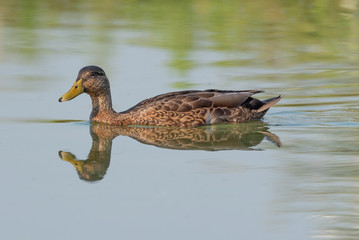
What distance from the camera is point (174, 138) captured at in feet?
34.0

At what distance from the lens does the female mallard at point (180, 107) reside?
11.1 m

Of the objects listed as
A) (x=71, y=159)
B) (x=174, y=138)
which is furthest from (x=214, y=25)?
(x=71, y=159)

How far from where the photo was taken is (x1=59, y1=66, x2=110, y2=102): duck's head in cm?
1132

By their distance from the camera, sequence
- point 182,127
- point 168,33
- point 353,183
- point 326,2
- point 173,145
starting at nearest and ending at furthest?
point 353,183 < point 173,145 < point 182,127 < point 168,33 < point 326,2

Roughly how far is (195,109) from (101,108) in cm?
131

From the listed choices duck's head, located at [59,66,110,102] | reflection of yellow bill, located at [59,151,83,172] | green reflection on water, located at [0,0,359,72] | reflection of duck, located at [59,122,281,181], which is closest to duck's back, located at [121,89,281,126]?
reflection of duck, located at [59,122,281,181]

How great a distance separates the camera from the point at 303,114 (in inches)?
454

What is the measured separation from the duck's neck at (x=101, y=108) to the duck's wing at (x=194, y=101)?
33cm

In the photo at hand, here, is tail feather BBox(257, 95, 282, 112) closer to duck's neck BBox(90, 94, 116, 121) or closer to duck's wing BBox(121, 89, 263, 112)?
duck's wing BBox(121, 89, 263, 112)

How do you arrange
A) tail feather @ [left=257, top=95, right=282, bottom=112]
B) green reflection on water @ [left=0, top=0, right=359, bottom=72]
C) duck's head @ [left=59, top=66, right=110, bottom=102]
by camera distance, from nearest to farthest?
tail feather @ [left=257, top=95, right=282, bottom=112]
duck's head @ [left=59, top=66, right=110, bottom=102]
green reflection on water @ [left=0, top=0, right=359, bottom=72]

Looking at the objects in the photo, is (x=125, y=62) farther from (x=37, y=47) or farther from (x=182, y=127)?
(x=182, y=127)

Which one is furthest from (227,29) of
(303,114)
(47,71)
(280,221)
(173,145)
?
(280,221)

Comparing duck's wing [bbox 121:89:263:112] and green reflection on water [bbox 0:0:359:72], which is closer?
duck's wing [bbox 121:89:263:112]

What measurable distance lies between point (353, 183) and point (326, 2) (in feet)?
51.6
